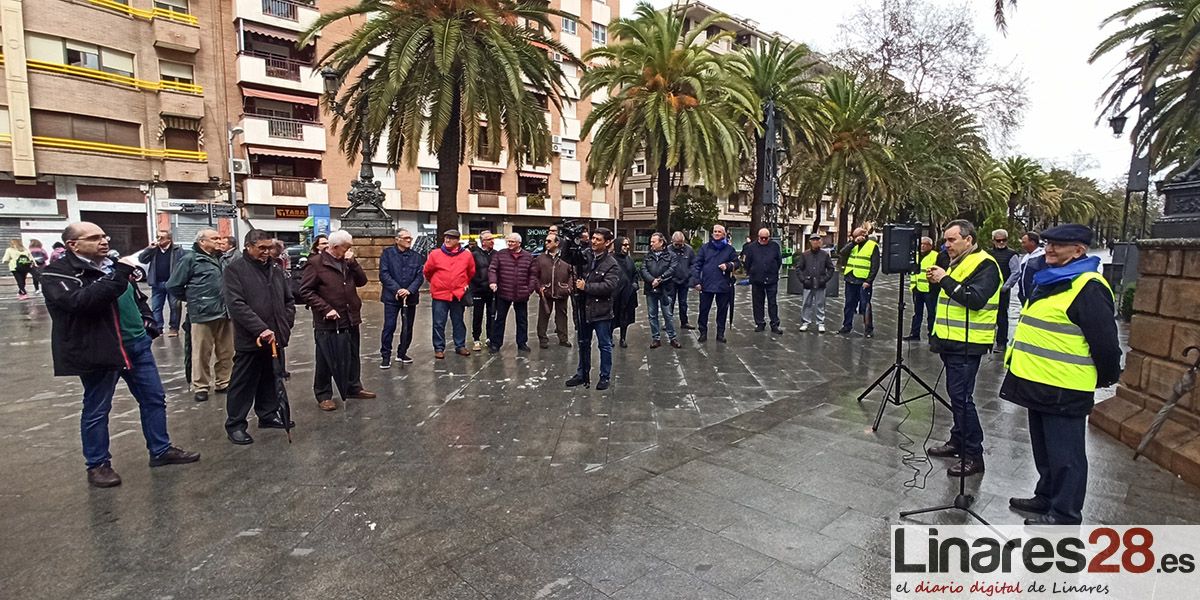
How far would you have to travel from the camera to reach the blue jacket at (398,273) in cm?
785

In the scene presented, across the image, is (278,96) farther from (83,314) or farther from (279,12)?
(83,314)

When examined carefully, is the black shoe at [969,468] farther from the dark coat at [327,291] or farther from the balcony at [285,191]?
the balcony at [285,191]

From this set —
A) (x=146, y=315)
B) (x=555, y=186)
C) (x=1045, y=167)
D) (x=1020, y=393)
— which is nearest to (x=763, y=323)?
(x=1020, y=393)

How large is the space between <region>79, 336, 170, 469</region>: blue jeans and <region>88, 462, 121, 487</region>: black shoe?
0.04 meters

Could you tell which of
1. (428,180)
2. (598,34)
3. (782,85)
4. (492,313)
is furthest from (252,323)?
(598,34)

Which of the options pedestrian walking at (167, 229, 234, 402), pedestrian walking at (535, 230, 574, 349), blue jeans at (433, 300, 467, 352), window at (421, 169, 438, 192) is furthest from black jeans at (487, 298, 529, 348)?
window at (421, 169, 438, 192)

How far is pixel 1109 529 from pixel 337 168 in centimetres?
3529

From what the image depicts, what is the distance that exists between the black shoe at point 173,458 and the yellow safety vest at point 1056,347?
18.7ft

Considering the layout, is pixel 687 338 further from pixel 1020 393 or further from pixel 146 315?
pixel 146 315

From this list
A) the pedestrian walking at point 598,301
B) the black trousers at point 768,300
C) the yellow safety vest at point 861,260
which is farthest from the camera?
the black trousers at point 768,300

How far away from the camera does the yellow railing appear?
86.7ft

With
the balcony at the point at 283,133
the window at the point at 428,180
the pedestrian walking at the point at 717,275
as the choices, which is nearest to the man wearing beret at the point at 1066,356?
the pedestrian walking at the point at 717,275

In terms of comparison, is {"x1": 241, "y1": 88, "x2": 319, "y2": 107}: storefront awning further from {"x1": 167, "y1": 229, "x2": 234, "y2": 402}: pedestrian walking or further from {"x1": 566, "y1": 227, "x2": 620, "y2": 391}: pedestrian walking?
{"x1": 566, "y1": 227, "x2": 620, "y2": 391}: pedestrian walking

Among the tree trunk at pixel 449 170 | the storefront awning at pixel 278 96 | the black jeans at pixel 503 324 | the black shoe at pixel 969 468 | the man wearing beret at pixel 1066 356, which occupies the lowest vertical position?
the black shoe at pixel 969 468
